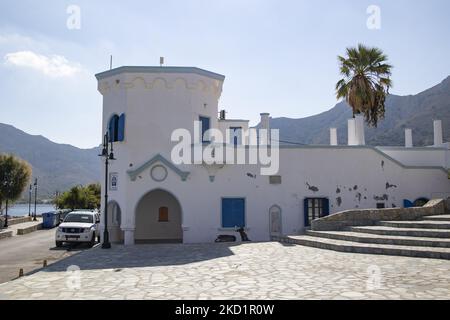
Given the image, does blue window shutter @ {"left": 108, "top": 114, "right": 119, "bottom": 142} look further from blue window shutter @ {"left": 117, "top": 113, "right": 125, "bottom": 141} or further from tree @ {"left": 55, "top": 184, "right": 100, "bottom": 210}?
tree @ {"left": 55, "top": 184, "right": 100, "bottom": 210}

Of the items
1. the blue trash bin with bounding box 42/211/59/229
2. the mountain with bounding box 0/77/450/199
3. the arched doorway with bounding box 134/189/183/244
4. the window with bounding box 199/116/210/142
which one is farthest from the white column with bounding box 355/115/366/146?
Result: the mountain with bounding box 0/77/450/199

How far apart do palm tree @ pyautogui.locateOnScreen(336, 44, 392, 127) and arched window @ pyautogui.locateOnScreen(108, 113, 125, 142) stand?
14.4m

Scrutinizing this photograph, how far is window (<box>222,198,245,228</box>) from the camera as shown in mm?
18469

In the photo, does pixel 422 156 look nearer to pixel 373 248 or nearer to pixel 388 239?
pixel 388 239

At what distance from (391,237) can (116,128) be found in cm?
1330

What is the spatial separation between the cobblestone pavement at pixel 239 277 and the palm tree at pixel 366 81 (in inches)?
533

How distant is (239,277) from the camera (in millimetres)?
9625

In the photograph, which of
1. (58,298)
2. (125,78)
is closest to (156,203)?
(125,78)

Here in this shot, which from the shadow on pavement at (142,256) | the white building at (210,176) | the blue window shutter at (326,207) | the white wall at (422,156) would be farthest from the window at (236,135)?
the shadow on pavement at (142,256)

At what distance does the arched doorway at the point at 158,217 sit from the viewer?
20750 mm

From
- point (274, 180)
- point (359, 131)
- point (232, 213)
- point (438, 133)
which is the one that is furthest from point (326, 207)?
point (438, 133)

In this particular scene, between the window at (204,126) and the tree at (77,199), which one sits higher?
the window at (204,126)

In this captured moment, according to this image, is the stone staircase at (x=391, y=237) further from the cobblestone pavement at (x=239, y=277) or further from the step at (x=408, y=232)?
the cobblestone pavement at (x=239, y=277)
